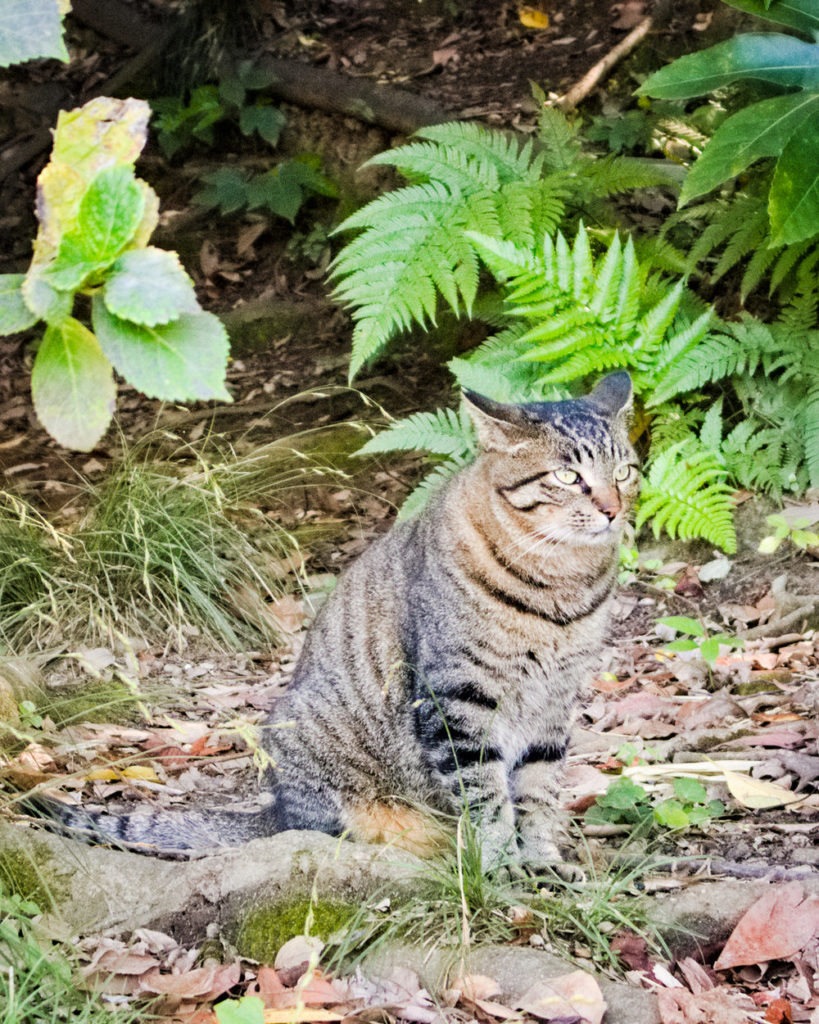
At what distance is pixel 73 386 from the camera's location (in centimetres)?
93

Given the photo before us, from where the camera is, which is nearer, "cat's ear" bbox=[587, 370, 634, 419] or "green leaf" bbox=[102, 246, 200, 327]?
"green leaf" bbox=[102, 246, 200, 327]

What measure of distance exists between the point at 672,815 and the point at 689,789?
9cm

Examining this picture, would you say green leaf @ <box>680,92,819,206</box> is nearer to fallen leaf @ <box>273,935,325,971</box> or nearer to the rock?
the rock

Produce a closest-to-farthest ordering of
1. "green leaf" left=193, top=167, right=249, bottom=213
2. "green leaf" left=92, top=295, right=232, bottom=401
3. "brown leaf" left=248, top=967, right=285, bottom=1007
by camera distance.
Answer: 1. "green leaf" left=92, top=295, right=232, bottom=401
2. "brown leaf" left=248, top=967, right=285, bottom=1007
3. "green leaf" left=193, top=167, right=249, bottom=213

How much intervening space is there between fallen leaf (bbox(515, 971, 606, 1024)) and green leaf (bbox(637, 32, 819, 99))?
11.4 feet

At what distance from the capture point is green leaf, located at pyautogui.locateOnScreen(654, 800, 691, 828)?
301 centimetres

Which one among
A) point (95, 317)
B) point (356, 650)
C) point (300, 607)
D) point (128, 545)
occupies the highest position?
point (95, 317)

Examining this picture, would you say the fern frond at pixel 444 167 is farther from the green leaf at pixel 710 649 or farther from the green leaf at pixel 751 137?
the green leaf at pixel 710 649

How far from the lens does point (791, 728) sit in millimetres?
3578

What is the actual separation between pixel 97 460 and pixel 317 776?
3712 mm

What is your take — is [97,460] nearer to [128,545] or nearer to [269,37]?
[128,545]

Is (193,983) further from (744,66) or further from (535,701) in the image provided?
(744,66)

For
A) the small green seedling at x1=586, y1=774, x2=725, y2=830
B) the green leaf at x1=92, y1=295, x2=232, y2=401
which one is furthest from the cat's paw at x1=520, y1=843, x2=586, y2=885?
the green leaf at x1=92, y1=295, x2=232, y2=401

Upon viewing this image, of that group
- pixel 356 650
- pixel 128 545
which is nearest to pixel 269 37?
pixel 128 545
